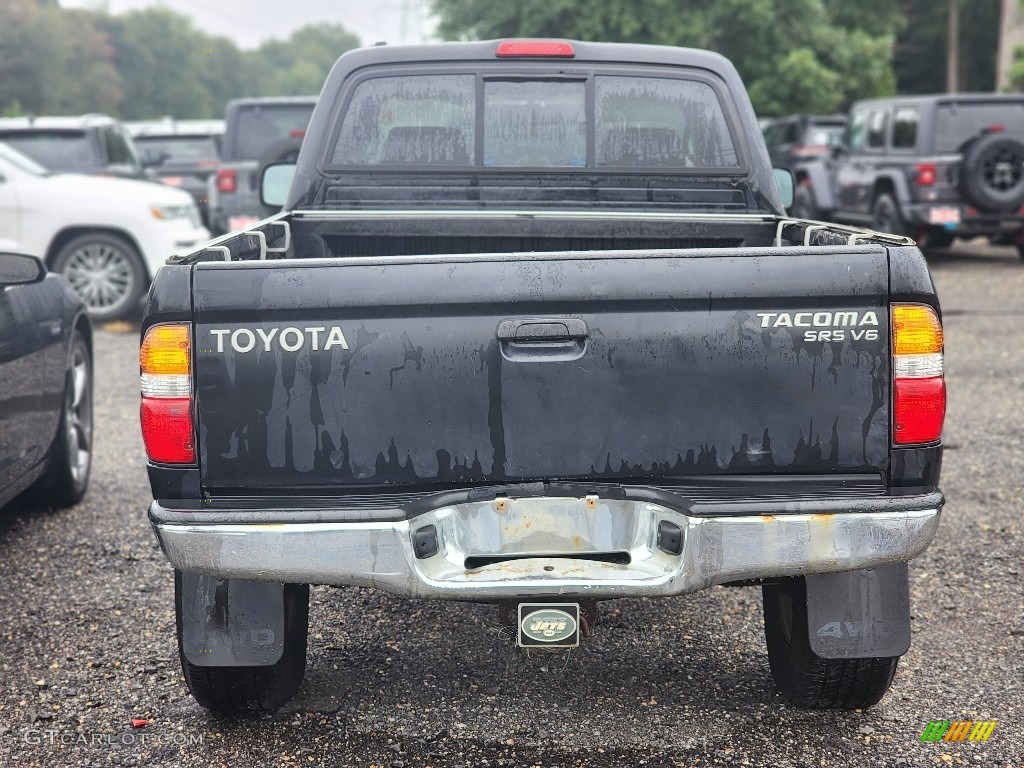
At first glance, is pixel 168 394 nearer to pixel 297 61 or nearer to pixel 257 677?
pixel 257 677

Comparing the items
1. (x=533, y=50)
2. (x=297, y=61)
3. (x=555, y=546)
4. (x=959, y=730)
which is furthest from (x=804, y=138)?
(x=297, y=61)

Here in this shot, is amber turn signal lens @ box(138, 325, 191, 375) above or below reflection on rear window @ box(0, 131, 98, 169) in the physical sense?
below

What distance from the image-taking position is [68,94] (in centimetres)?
6519

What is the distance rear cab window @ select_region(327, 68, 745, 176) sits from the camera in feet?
15.0

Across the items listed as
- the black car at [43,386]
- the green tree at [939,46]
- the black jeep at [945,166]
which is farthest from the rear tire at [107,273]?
the green tree at [939,46]

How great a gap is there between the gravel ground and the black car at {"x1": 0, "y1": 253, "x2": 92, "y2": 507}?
37cm

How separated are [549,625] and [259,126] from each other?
1192 centimetres

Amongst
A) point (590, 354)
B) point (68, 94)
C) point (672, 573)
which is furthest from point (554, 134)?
point (68, 94)

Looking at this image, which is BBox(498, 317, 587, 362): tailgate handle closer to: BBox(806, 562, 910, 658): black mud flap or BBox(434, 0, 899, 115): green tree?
BBox(806, 562, 910, 658): black mud flap

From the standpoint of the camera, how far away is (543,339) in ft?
9.38

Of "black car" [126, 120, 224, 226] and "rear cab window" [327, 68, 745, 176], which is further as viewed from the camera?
"black car" [126, 120, 224, 226]

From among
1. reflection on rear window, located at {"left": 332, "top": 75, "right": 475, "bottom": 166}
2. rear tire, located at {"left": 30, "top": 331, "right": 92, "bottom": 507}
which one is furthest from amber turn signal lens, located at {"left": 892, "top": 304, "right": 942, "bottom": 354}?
rear tire, located at {"left": 30, "top": 331, "right": 92, "bottom": 507}

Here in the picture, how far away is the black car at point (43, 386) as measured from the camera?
4.67 meters

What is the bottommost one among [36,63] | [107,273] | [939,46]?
[107,273]
